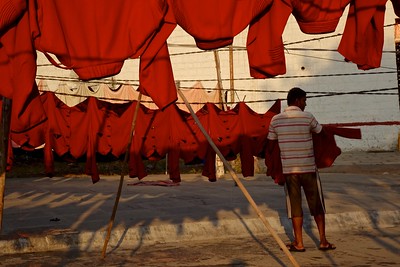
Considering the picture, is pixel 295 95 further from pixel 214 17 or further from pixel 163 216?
pixel 163 216

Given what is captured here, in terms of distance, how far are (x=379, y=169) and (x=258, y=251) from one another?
1973cm

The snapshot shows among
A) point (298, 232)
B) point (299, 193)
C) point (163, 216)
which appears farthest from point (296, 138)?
point (163, 216)

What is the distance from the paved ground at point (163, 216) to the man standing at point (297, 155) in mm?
1437

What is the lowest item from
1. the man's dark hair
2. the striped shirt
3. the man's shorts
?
the man's shorts

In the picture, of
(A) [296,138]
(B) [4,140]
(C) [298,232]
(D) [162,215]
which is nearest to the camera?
(B) [4,140]

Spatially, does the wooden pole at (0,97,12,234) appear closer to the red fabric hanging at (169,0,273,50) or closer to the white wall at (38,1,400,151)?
the red fabric hanging at (169,0,273,50)

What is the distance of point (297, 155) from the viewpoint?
9.95 meters

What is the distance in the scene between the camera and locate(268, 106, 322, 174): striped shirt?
9906mm

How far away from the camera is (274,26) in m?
6.79

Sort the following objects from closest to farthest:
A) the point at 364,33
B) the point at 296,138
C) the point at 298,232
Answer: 1. the point at 364,33
2. the point at 296,138
3. the point at 298,232

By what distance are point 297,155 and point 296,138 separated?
216 mm

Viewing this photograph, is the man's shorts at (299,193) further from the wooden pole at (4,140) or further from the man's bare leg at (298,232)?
the wooden pole at (4,140)

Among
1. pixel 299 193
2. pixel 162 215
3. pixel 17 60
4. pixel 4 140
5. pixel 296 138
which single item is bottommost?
pixel 162 215

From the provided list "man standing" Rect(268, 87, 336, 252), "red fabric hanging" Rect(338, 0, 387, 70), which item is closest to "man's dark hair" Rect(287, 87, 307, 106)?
"man standing" Rect(268, 87, 336, 252)
